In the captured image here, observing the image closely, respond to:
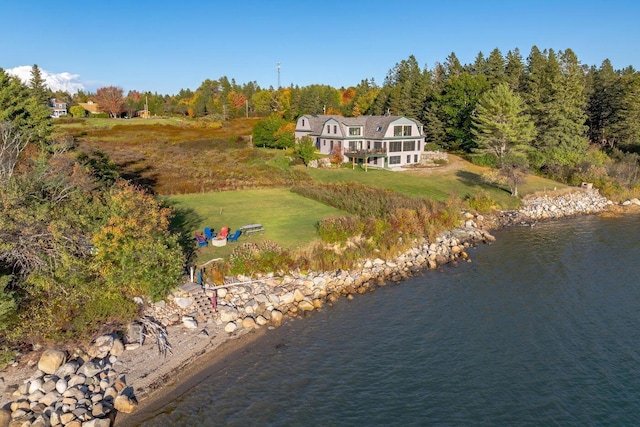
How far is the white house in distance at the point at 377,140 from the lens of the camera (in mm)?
64250

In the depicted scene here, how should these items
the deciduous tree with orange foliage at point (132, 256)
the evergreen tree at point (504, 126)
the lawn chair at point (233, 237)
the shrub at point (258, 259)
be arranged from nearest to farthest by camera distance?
the deciduous tree with orange foliage at point (132, 256)
the shrub at point (258, 259)
the lawn chair at point (233, 237)
the evergreen tree at point (504, 126)

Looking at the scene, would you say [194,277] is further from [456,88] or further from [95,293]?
[456,88]

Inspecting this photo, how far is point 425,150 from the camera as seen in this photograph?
7275cm

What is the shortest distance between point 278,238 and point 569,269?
19246 mm

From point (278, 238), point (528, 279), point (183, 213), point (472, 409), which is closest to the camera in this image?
point (472, 409)

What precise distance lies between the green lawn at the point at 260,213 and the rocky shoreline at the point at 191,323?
12.9 ft

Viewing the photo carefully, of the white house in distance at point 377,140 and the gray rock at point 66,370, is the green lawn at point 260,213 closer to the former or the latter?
the gray rock at point 66,370

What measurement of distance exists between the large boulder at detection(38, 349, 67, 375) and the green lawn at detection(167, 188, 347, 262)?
377 inches

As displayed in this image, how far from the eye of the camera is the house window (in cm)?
6469

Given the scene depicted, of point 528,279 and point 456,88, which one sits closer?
point 528,279

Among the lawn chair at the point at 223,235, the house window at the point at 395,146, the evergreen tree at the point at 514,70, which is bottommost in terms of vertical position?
the lawn chair at the point at 223,235

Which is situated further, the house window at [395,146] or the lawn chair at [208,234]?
the house window at [395,146]

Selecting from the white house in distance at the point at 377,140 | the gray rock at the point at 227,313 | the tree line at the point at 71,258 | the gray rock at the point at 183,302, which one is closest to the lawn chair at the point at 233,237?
the tree line at the point at 71,258

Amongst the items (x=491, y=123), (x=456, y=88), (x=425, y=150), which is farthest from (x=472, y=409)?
(x=456, y=88)
